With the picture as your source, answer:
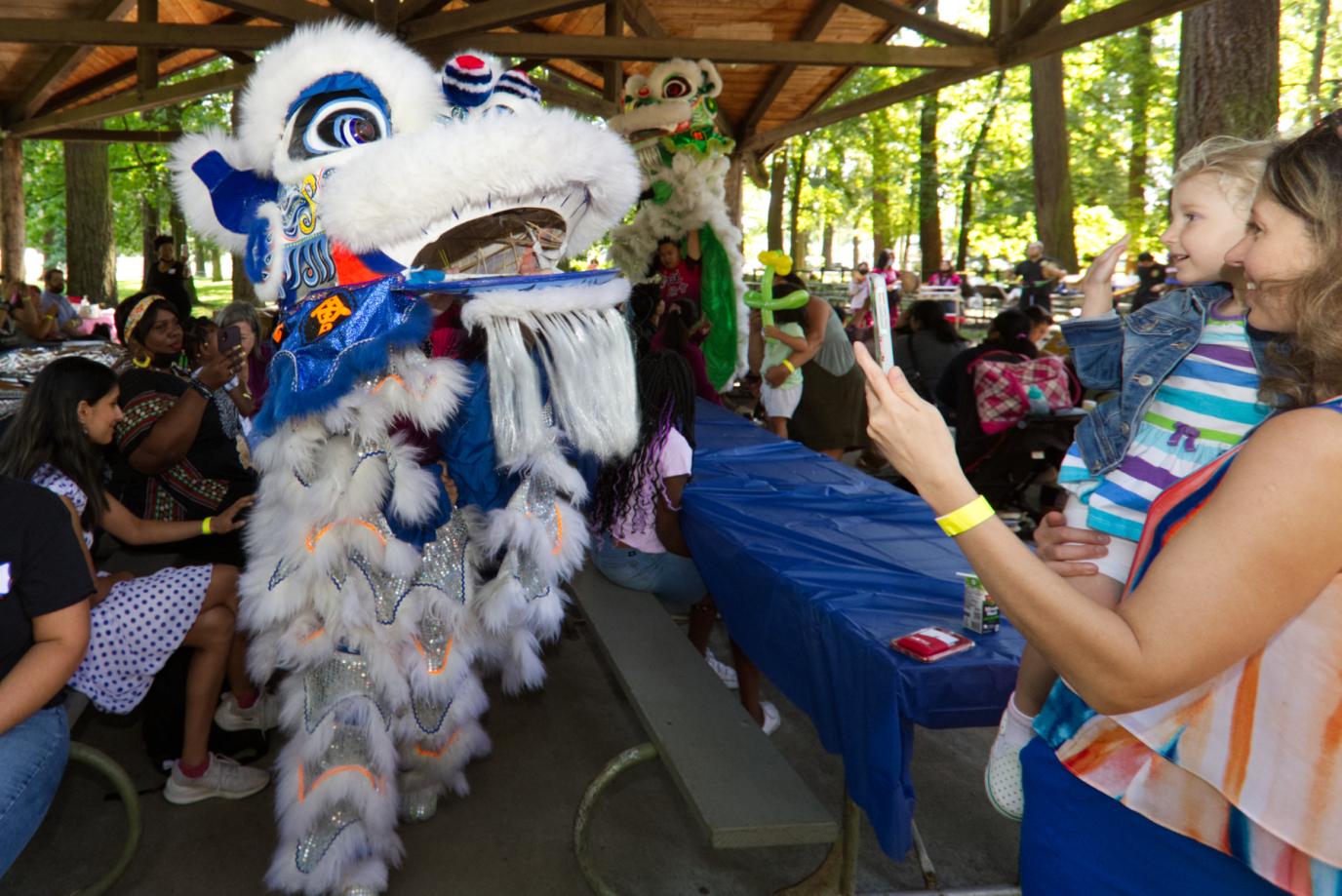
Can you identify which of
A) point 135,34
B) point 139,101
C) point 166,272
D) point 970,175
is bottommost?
point 166,272

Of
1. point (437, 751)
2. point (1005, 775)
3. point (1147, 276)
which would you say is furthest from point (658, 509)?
point (1147, 276)

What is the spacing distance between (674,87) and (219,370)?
356cm

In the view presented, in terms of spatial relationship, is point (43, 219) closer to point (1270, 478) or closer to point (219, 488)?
point (219, 488)

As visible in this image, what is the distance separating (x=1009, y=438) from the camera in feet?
18.3

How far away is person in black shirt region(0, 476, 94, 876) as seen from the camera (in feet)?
6.52

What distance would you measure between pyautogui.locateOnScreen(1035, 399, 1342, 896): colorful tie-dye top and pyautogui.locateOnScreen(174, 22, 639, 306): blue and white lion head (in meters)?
1.53

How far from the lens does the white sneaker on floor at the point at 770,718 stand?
11.3 ft

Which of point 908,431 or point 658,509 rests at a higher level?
point 908,431

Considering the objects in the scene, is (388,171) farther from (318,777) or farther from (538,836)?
(538,836)

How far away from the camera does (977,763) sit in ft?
11.0

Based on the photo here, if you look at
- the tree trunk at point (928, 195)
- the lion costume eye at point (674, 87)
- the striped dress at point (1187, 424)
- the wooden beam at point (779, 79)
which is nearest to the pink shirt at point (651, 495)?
the striped dress at point (1187, 424)

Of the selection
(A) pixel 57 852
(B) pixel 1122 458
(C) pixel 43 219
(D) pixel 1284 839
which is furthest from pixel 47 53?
(C) pixel 43 219

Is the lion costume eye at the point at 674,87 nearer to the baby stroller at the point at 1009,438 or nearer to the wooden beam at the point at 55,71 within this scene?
the baby stroller at the point at 1009,438

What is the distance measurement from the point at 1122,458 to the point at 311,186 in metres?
1.86
